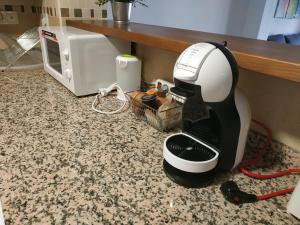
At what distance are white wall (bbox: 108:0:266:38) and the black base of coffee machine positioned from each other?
1930 millimetres

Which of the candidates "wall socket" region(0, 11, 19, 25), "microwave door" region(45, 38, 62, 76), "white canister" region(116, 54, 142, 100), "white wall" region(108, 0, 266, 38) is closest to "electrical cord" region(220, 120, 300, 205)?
"white canister" region(116, 54, 142, 100)

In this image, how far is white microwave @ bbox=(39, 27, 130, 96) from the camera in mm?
850

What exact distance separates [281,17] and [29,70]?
323cm

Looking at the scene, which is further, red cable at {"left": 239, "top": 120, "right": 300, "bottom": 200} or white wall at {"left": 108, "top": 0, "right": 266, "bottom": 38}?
white wall at {"left": 108, "top": 0, "right": 266, "bottom": 38}

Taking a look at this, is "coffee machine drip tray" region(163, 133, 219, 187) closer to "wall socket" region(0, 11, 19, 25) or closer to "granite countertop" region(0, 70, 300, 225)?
"granite countertop" region(0, 70, 300, 225)

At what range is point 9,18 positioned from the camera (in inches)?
61.0

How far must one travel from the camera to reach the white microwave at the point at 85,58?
850mm

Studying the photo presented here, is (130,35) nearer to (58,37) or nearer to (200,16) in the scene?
(58,37)

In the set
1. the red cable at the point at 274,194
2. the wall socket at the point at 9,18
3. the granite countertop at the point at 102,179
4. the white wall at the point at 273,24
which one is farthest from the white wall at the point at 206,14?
the red cable at the point at 274,194

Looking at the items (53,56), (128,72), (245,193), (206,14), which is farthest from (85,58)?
(206,14)

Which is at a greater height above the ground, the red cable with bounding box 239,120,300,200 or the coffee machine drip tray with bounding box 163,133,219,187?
the coffee machine drip tray with bounding box 163,133,219,187

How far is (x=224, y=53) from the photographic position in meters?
0.40

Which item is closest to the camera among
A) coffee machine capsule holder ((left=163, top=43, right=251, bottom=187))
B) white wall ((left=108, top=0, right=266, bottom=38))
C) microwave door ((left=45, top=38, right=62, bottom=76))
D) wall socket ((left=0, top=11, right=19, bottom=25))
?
coffee machine capsule holder ((left=163, top=43, right=251, bottom=187))

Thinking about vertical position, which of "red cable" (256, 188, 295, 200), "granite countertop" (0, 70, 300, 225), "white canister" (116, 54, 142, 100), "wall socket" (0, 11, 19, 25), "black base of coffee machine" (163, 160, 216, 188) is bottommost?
"granite countertop" (0, 70, 300, 225)
